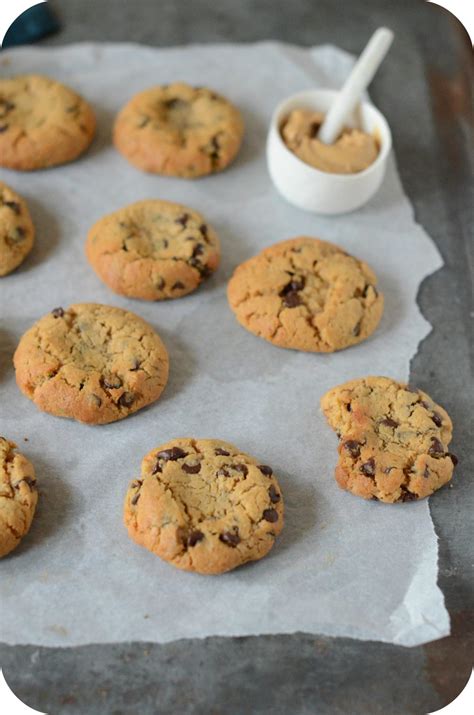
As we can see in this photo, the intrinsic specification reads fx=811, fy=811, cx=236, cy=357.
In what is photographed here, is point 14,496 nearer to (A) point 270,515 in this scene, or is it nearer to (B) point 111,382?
(B) point 111,382

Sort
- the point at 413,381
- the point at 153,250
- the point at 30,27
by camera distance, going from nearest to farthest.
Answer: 1. the point at 413,381
2. the point at 153,250
3. the point at 30,27

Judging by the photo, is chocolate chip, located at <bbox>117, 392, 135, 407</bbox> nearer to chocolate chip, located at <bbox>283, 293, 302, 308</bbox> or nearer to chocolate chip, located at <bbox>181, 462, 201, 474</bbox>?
chocolate chip, located at <bbox>181, 462, 201, 474</bbox>

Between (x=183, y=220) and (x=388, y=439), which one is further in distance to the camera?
(x=183, y=220)

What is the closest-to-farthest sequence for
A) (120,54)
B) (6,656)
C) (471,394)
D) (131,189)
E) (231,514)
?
(6,656), (231,514), (471,394), (131,189), (120,54)

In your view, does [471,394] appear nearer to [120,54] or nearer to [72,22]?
[120,54]

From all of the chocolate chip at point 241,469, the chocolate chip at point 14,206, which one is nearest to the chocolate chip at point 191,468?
the chocolate chip at point 241,469

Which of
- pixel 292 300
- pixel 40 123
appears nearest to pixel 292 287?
pixel 292 300

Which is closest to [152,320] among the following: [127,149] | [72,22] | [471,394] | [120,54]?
[127,149]

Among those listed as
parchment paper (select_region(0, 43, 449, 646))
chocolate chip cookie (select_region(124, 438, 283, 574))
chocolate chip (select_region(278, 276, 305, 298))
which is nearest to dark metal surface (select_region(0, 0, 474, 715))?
parchment paper (select_region(0, 43, 449, 646))
